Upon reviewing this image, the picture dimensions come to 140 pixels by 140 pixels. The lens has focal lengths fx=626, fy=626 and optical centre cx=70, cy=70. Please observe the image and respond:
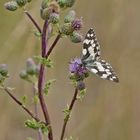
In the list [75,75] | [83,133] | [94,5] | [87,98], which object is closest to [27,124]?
[75,75]

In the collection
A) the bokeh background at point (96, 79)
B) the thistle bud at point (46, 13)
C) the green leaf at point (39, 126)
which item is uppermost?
the bokeh background at point (96, 79)

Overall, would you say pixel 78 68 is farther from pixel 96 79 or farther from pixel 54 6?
pixel 96 79

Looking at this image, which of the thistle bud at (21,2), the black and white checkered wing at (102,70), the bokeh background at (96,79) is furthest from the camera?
the bokeh background at (96,79)

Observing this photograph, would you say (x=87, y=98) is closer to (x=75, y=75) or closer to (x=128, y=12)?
(x=128, y=12)

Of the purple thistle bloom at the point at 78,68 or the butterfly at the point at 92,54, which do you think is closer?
the butterfly at the point at 92,54

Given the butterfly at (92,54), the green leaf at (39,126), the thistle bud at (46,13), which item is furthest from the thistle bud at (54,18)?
the green leaf at (39,126)

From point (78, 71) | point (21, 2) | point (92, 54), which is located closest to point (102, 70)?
point (92, 54)

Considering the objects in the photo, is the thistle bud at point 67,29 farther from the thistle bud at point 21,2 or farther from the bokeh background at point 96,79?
the bokeh background at point 96,79
